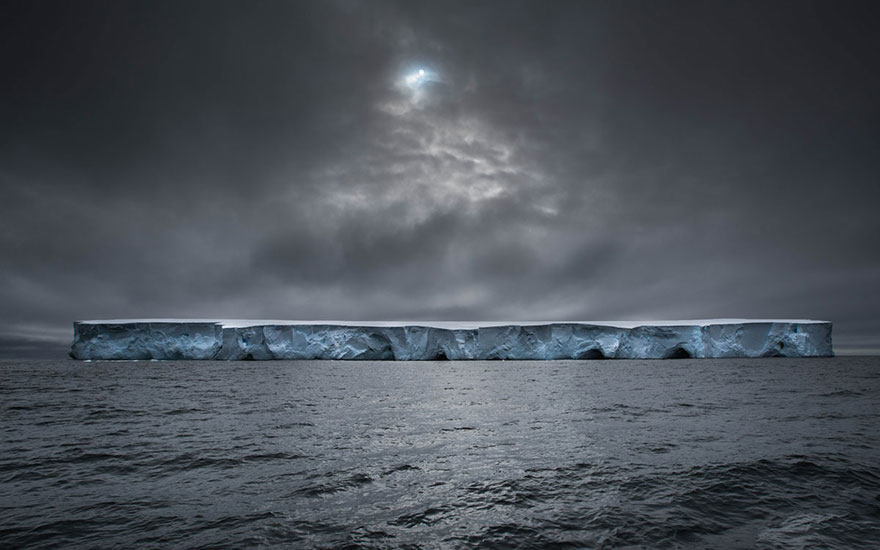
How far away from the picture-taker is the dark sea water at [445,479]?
364 cm

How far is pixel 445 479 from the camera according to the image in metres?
5.18

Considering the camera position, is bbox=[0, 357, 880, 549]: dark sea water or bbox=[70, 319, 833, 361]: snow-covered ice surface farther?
bbox=[70, 319, 833, 361]: snow-covered ice surface

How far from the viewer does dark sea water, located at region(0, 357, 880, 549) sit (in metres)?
3.64

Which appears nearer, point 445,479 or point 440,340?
point 445,479

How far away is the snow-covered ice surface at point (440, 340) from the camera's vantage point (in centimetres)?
3503

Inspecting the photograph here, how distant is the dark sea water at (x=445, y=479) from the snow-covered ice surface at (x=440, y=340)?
25576 mm

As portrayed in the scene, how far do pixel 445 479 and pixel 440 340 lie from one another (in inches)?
1261

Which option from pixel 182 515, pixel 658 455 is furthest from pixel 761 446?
pixel 182 515

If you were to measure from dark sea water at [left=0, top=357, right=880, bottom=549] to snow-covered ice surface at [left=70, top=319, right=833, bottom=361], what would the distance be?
2558 centimetres

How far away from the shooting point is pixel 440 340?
37.1m

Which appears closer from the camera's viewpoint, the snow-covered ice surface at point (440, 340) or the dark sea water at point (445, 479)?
the dark sea water at point (445, 479)

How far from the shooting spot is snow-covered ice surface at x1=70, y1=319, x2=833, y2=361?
3503cm

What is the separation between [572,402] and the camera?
12234 mm

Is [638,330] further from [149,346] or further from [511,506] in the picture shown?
[149,346]
